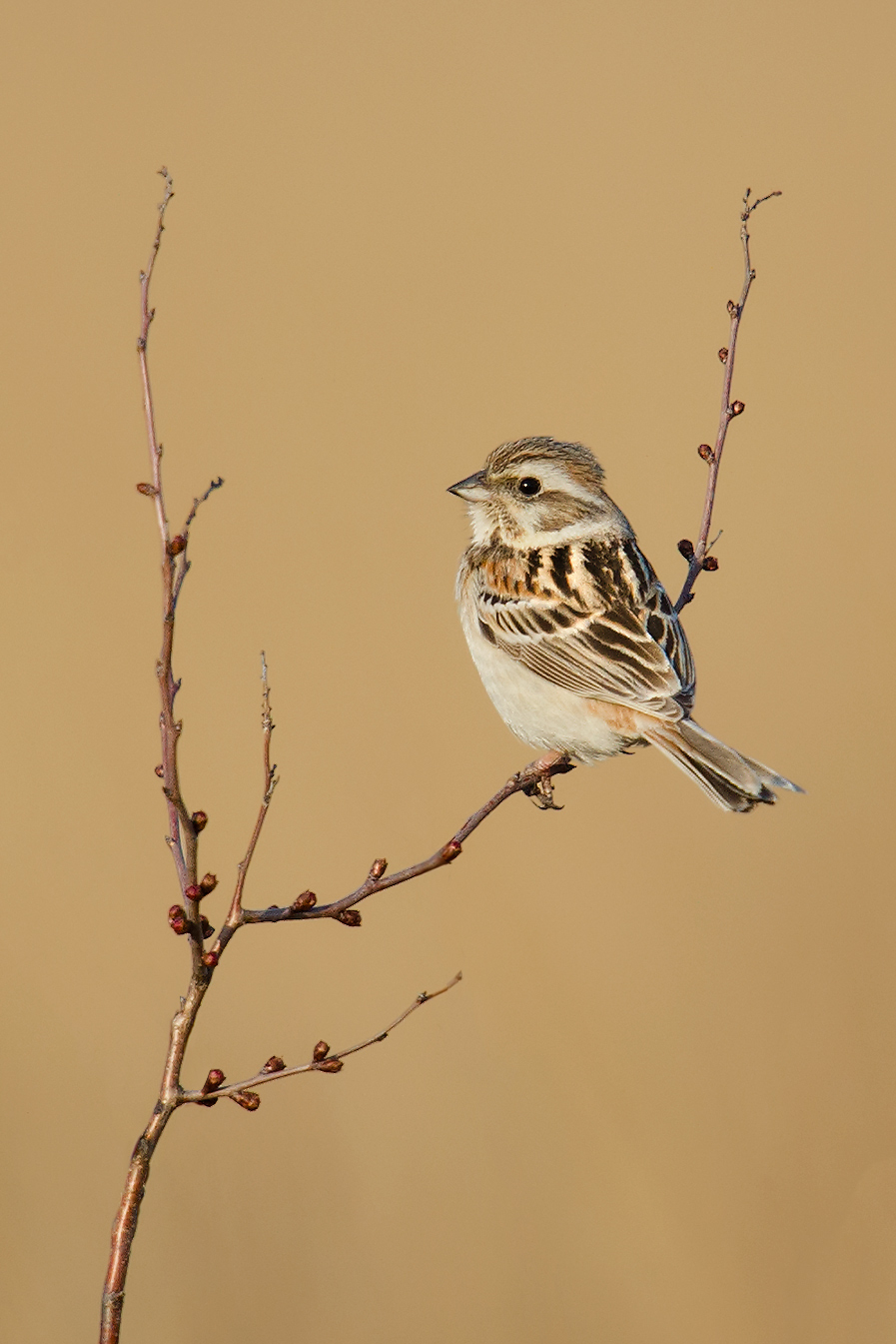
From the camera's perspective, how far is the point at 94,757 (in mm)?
6555

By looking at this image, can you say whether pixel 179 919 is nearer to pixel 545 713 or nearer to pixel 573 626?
pixel 545 713

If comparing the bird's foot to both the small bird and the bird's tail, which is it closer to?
the small bird

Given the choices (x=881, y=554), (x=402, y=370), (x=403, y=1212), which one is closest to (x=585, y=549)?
(x=403, y=1212)

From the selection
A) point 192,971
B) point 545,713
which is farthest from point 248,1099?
point 545,713

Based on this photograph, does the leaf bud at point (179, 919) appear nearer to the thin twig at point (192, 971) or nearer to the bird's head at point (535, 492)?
the thin twig at point (192, 971)

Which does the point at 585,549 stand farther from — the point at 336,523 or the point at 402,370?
the point at 402,370

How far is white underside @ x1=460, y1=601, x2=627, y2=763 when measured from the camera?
408 cm

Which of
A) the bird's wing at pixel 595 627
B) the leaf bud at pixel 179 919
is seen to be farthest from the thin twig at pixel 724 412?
the leaf bud at pixel 179 919

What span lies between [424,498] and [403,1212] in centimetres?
399

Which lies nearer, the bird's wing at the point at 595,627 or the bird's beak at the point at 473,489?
the bird's wing at the point at 595,627

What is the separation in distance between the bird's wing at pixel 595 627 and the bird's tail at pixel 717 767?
0.23 ft

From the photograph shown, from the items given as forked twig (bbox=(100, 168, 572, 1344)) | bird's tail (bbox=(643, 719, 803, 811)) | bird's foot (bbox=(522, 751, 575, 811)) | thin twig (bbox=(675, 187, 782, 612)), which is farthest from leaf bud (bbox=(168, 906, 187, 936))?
thin twig (bbox=(675, 187, 782, 612))

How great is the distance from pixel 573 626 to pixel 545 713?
0.99 ft

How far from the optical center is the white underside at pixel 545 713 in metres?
4.08
